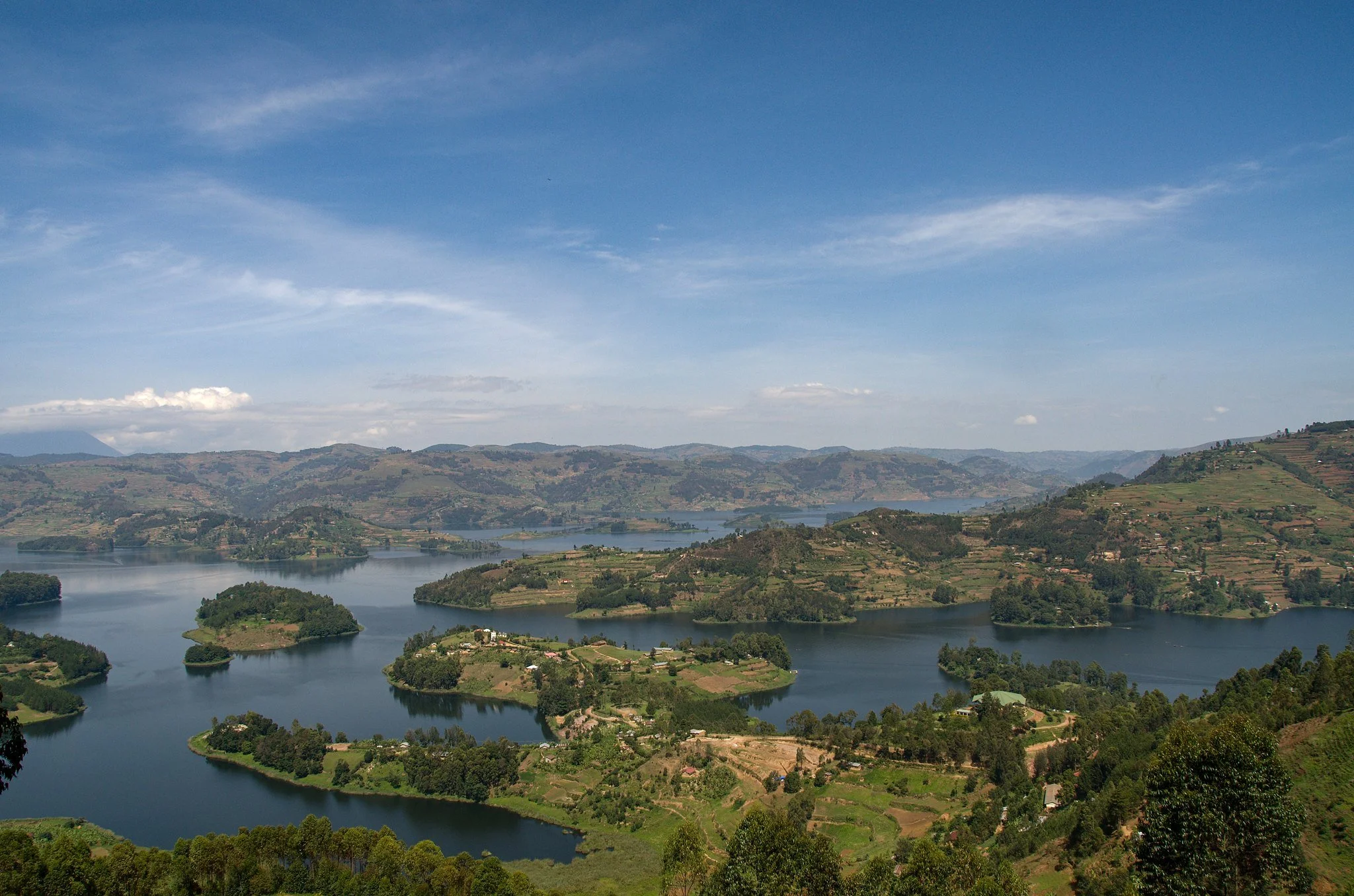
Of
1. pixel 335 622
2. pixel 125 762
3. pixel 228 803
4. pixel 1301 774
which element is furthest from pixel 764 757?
pixel 335 622

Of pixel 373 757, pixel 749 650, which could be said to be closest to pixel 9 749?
pixel 373 757

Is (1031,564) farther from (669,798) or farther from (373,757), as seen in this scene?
(373,757)

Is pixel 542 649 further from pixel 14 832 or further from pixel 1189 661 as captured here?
pixel 1189 661

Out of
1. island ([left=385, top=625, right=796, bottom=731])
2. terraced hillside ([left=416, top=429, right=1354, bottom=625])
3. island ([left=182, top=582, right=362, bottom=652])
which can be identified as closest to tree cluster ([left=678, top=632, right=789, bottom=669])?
island ([left=385, top=625, right=796, bottom=731])

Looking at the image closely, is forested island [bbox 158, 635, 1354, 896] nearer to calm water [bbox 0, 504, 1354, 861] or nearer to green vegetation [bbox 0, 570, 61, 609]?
calm water [bbox 0, 504, 1354, 861]

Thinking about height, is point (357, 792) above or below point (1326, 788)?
below

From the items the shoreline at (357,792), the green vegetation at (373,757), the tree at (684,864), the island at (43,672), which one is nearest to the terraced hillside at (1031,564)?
the island at (43,672)
